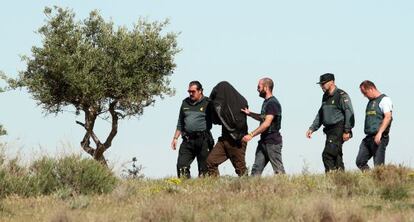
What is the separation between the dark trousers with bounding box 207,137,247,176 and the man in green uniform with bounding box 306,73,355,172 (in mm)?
1372

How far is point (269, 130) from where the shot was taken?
14172mm

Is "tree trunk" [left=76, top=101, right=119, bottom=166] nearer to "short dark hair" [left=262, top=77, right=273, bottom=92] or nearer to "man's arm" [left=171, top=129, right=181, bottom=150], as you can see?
"man's arm" [left=171, top=129, right=181, bottom=150]

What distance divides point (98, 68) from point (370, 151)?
69.3ft

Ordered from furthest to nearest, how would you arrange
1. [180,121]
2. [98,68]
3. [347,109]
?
[98,68]
[180,121]
[347,109]

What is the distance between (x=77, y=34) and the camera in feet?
114

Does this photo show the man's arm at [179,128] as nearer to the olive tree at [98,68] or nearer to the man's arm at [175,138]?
the man's arm at [175,138]

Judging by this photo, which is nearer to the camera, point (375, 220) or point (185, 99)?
point (375, 220)

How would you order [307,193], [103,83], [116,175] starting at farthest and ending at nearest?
[103,83]
[116,175]
[307,193]

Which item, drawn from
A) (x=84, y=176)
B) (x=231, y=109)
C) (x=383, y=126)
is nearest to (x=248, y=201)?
(x=231, y=109)

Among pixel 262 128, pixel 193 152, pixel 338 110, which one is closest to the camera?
pixel 262 128

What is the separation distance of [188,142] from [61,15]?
2125 centimetres

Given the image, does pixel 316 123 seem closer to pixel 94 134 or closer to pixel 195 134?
pixel 195 134

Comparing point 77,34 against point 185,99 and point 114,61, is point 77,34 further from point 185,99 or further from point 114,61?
point 185,99

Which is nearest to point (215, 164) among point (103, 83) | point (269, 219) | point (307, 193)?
point (307, 193)
